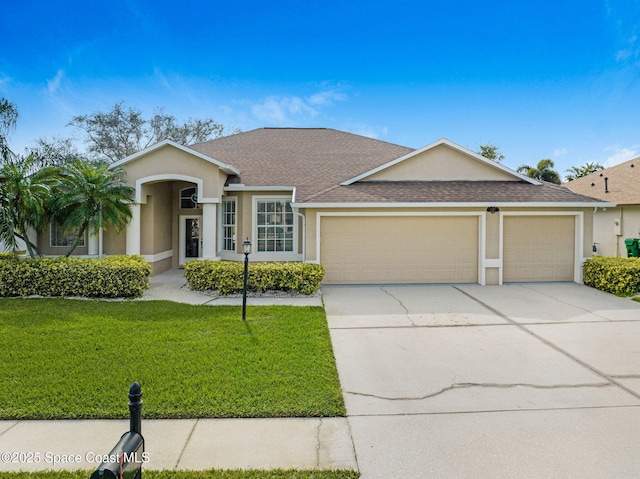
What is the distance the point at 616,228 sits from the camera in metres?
18.0

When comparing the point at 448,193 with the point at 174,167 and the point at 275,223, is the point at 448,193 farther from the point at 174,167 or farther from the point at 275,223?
the point at 174,167

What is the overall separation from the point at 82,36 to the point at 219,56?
6.42 meters

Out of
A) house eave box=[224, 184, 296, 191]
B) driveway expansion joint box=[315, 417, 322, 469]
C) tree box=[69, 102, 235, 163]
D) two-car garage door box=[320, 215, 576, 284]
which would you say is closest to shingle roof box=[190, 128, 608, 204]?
house eave box=[224, 184, 296, 191]

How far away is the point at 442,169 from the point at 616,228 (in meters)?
11.9

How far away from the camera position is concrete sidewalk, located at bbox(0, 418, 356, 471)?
3157 millimetres

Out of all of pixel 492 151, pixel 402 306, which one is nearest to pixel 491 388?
pixel 402 306

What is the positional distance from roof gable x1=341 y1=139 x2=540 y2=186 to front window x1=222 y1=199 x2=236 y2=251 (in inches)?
184

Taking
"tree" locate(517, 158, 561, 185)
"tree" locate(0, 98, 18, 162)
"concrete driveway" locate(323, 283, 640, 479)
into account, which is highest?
"tree" locate(517, 158, 561, 185)

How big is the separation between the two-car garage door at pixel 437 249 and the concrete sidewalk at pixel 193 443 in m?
7.73

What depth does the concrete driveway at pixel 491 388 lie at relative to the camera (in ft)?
10.6

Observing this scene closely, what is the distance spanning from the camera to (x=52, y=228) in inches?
507

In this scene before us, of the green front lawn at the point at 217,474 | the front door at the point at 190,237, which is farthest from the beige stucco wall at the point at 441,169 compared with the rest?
the green front lawn at the point at 217,474

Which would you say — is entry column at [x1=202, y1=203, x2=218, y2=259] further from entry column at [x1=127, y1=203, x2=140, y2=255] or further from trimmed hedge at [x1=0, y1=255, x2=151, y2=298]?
trimmed hedge at [x1=0, y1=255, x2=151, y2=298]

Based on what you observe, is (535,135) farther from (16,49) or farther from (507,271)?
(16,49)
